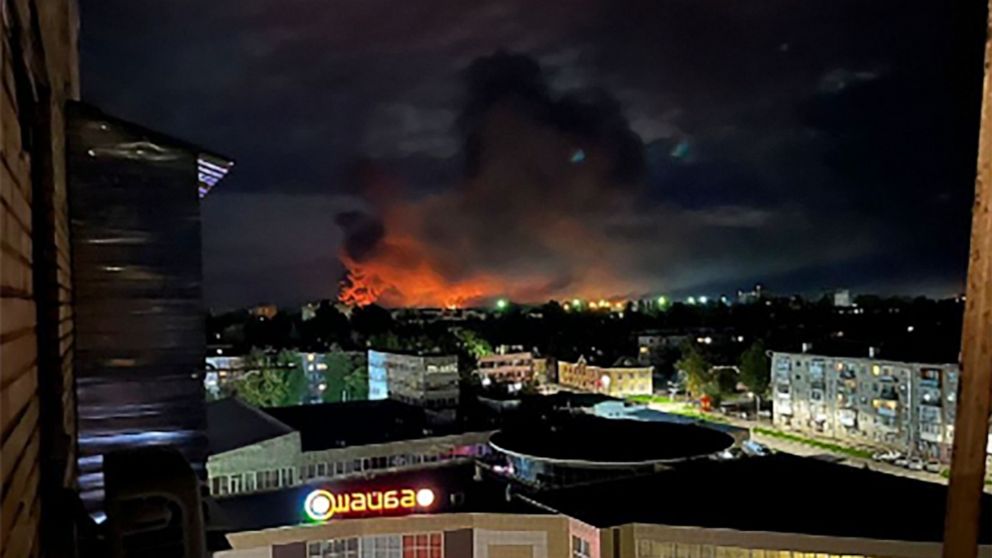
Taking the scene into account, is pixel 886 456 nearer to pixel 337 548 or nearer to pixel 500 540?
pixel 500 540

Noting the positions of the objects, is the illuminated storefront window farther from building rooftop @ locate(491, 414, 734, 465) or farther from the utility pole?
the utility pole

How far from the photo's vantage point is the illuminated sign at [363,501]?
1128 centimetres

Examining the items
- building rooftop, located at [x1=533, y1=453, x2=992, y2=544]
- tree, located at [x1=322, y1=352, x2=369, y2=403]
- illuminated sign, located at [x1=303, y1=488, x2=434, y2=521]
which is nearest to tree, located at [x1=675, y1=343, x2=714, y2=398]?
tree, located at [x1=322, y1=352, x2=369, y2=403]

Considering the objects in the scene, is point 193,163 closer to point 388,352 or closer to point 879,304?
point 388,352

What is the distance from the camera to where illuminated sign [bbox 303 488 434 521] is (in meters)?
11.3

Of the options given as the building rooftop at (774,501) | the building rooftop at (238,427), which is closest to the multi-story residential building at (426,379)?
the building rooftop at (238,427)

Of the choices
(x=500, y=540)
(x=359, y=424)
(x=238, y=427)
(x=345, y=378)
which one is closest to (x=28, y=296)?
(x=500, y=540)

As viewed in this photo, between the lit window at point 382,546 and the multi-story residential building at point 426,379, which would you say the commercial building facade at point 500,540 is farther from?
the multi-story residential building at point 426,379

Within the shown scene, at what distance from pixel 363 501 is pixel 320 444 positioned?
294 inches

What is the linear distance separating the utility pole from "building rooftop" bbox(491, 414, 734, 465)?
13.5 m

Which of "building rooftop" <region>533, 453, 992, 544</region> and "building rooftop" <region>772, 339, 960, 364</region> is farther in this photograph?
"building rooftop" <region>772, 339, 960, 364</region>

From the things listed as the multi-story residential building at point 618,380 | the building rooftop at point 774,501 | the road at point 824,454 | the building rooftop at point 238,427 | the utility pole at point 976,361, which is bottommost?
the road at point 824,454

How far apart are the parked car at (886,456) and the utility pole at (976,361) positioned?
87.4 ft

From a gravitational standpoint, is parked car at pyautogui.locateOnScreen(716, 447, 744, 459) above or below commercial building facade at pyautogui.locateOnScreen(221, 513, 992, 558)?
below
